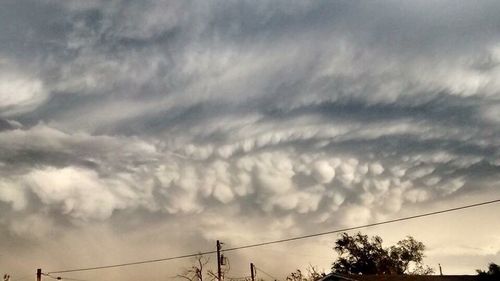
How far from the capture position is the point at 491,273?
3859cm

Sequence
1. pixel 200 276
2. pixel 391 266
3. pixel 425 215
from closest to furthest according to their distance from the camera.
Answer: pixel 425 215, pixel 200 276, pixel 391 266

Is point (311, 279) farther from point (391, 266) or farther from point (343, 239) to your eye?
point (391, 266)

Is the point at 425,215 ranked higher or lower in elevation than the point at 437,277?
higher

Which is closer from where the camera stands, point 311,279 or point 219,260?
point 219,260

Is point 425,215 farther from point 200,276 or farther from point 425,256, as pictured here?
point 425,256

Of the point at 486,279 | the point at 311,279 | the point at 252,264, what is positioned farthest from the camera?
the point at 311,279

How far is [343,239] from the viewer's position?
229 feet

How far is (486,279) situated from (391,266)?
3151 cm

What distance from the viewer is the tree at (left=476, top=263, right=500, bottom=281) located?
37.8m

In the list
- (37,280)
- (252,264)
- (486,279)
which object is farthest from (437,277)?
(37,280)

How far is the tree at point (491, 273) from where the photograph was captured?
37.8m

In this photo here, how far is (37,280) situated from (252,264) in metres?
20.9

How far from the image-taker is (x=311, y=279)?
63.2 m

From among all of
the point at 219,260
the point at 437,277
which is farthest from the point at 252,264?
the point at 437,277
